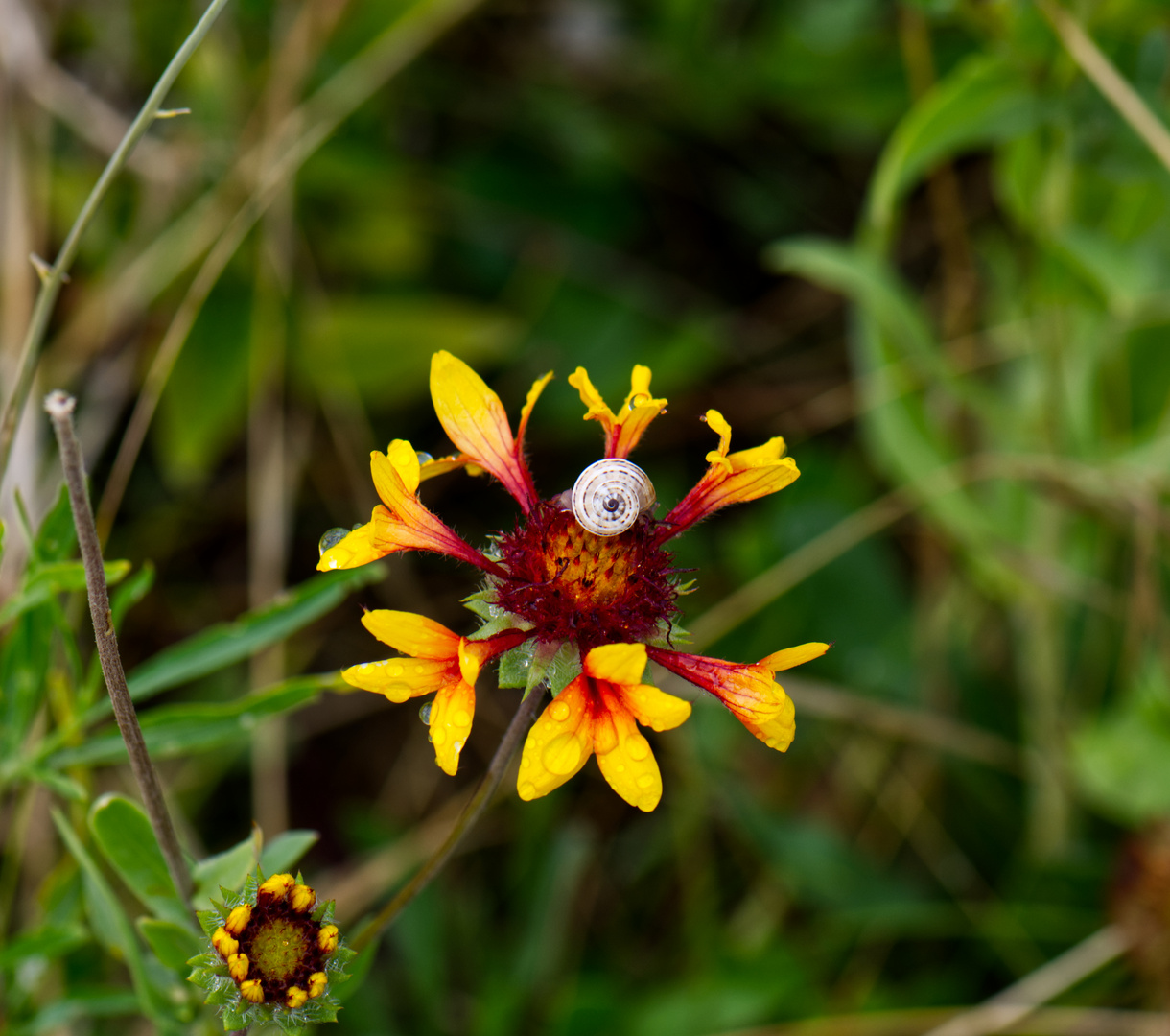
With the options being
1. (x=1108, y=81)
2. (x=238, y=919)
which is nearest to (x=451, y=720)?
(x=238, y=919)

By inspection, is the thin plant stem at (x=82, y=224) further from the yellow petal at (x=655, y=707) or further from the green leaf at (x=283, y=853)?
the yellow petal at (x=655, y=707)

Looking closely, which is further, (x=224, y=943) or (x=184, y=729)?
(x=184, y=729)

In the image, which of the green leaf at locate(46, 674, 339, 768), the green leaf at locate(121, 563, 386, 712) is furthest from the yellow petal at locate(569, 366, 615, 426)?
the green leaf at locate(46, 674, 339, 768)

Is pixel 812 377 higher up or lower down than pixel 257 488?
lower down

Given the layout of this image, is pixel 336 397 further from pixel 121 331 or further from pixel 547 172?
pixel 547 172

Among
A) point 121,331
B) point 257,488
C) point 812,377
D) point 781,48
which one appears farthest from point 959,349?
point 121,331

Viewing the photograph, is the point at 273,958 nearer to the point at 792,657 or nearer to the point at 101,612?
the point at 101,612
